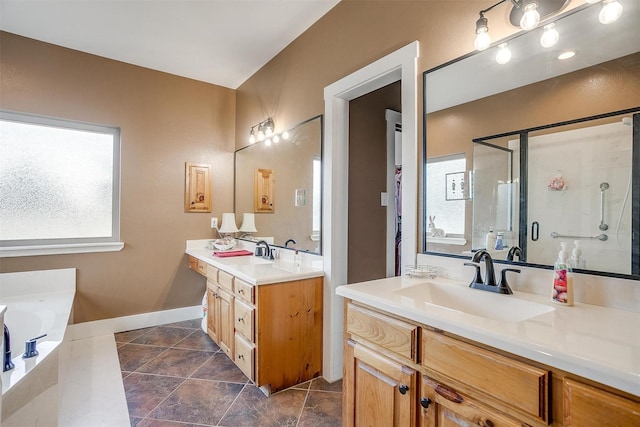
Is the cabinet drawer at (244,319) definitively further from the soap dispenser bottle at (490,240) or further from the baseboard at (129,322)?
the baseboard at (129,322)

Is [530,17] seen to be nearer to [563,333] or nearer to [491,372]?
[563,333]

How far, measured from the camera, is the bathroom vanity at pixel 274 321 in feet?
6.57

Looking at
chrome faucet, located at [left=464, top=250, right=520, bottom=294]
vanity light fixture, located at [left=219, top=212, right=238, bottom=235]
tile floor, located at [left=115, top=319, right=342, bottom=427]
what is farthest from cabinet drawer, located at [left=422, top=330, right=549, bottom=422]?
vanity light fixture, located at [left=219, top=212, right=238, bottom=235]

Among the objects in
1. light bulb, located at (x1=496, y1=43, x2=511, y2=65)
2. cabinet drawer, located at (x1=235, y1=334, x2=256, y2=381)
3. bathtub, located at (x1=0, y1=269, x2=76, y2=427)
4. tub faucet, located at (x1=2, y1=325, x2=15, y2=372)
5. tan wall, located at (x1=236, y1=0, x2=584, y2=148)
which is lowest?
cabinet drawer, located at (x1=235, y1=334, x2=256, y2=381)

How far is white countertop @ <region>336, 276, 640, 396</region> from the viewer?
2.27 feet

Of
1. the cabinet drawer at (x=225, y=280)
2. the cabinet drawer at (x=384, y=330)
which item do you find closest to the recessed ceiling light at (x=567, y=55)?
the cabinet drawer at (x=384, y=330)

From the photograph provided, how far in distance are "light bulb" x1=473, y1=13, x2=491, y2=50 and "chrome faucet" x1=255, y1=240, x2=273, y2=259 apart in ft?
6.94

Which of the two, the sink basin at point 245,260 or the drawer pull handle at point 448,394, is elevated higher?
the sink basin at point 245,260

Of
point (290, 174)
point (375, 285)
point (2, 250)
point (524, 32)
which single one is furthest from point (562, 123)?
point (2, 250)

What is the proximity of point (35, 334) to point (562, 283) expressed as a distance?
3137mm

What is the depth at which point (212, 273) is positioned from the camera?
274 cm

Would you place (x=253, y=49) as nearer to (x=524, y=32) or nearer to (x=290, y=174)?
(x=290, y=174)

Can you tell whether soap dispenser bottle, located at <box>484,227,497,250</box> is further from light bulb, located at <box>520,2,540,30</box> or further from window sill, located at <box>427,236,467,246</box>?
light bulb, located at <box>520,2,540,30</box>

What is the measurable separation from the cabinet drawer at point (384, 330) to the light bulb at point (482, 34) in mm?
1225
